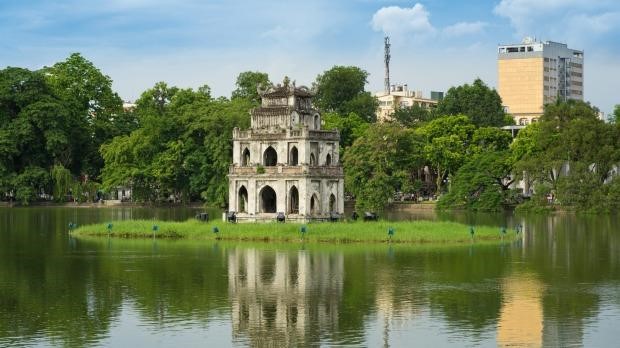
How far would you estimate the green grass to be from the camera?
60219 mm

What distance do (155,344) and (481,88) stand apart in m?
110

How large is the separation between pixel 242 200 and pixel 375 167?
32.4 meters

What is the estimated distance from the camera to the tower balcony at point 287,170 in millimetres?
67250

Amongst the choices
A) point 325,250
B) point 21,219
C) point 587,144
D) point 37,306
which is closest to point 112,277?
point 37,306

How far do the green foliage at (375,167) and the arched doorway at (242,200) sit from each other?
93.9 feet

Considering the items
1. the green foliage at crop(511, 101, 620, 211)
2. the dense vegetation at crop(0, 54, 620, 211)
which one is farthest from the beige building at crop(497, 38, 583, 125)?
the green foliage at crop(511, 101, 620, 211)

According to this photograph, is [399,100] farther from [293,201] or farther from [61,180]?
[293,201]

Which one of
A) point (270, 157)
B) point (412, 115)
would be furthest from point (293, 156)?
point (412, 115)

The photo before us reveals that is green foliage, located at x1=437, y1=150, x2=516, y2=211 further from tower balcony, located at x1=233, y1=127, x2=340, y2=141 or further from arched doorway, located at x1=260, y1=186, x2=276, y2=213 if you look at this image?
tower balcony, located at x1=233, y1=127, x2=340, y2=141

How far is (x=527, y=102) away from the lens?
7628 inches

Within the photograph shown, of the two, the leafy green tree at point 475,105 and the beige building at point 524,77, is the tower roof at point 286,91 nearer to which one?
the leafy green tree at point 475,105

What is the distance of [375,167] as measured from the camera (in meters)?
101

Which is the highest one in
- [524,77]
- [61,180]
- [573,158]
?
[524,77]

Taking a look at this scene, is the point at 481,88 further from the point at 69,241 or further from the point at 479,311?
the point at 479,311
